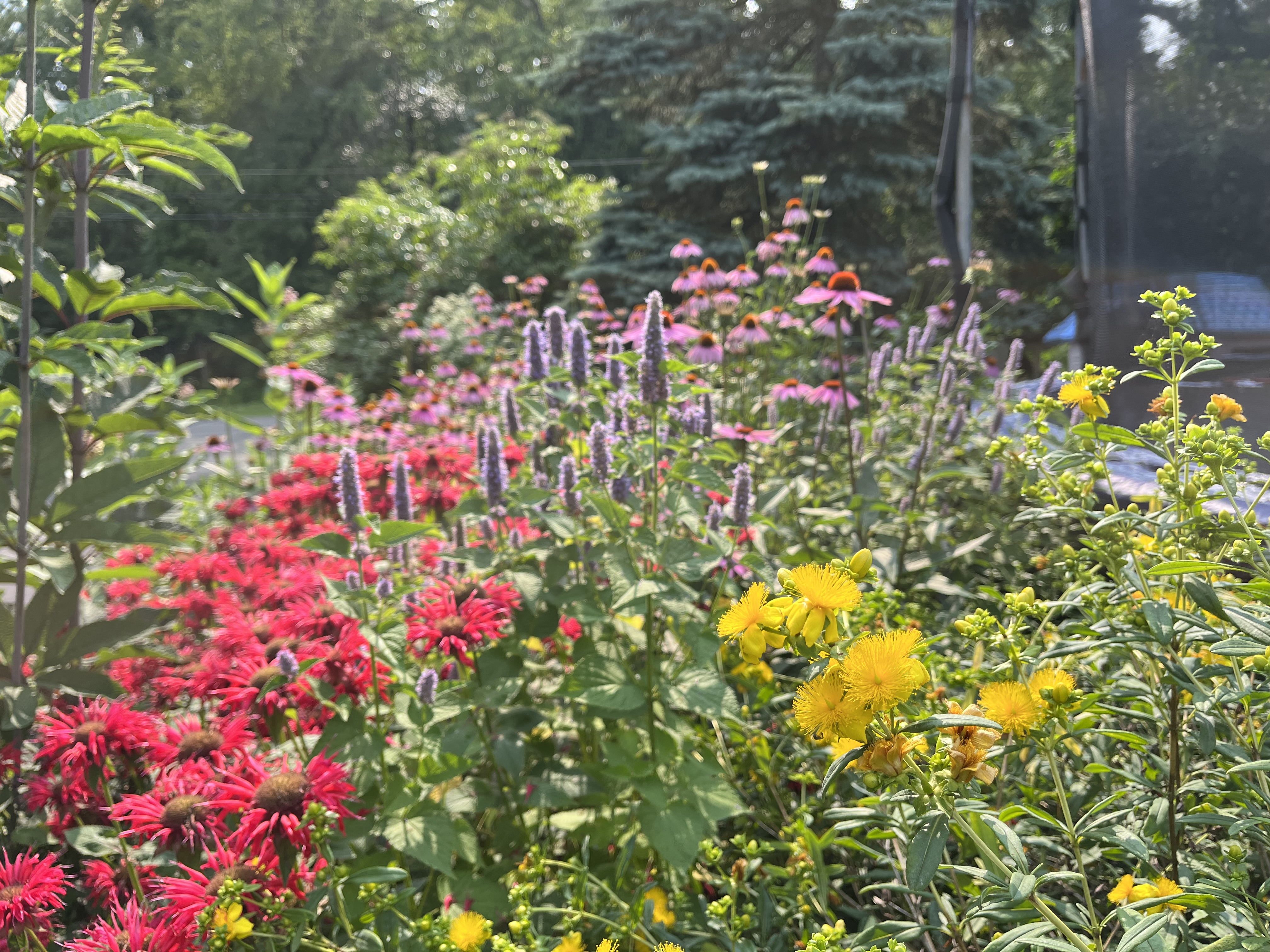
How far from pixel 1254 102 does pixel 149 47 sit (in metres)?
25.0

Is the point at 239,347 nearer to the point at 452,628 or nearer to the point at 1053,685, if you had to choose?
the point at 452,628

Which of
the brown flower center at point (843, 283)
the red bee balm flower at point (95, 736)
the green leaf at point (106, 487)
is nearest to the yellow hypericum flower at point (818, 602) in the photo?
Answer: the red bee balm flower at point (95, 736)

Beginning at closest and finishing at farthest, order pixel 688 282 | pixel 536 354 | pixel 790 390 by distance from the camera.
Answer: pixel 536 354
pixel 790 390
pixel 688 282

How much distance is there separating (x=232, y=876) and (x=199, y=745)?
340 millimetres

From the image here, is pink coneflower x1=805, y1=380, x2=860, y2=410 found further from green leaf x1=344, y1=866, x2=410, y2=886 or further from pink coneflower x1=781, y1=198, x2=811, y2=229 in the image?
green leaf x1=344, y1=866, x2=410, y2=886

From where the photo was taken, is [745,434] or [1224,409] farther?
[745,434]

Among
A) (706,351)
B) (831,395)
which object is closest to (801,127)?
(706,351)

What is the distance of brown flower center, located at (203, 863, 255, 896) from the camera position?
0.93 metres

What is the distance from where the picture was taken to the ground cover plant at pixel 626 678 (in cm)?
73

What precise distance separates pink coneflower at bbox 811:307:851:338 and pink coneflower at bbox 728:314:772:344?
7.7 inches

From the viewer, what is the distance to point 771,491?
199 centimetres

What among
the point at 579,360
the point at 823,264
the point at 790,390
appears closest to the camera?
the point at 579,360

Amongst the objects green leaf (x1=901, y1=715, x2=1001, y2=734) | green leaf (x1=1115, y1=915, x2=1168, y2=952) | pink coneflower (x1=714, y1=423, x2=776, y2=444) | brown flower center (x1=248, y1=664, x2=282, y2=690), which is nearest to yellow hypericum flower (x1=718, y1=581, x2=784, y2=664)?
green leaf (x1=901, y1=715, x2=1001, y2=734)

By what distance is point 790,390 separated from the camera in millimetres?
2641
